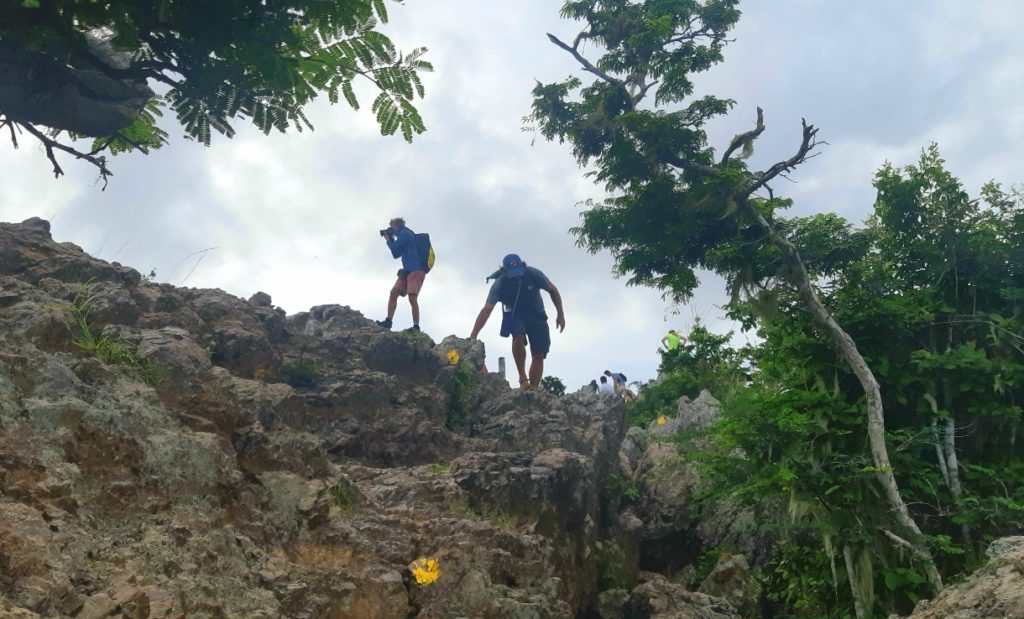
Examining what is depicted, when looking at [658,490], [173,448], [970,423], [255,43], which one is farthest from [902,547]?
[255,43]

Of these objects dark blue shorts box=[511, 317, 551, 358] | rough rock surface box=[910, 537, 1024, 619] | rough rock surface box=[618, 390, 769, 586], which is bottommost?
rough rock surface box=[910, 537, 1024, 619]

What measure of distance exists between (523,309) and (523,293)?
1.05ft

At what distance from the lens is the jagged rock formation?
4918 millimetres

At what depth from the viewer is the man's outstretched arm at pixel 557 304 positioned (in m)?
16.3

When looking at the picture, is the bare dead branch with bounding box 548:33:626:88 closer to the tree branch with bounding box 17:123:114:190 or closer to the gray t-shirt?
the gray t-shirt

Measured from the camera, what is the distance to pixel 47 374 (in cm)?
577

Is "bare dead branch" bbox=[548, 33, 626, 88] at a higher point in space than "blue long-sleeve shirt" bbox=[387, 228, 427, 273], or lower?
higher

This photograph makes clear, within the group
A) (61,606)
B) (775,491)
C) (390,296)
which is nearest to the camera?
(61,606)

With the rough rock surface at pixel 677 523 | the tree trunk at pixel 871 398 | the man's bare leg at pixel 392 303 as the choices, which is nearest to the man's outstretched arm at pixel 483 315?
the man's bare leg at pixel 392 303

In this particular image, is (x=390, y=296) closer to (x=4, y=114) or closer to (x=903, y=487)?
(x=4, y=114)

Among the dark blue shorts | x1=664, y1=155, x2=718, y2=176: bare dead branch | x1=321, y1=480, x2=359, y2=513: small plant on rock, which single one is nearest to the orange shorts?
the dark blue shorts

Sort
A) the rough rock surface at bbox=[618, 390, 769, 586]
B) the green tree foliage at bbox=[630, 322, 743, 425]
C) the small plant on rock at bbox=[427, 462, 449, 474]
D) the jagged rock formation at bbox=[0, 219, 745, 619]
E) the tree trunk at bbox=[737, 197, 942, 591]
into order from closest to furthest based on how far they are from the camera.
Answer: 1. the jagged rock formation at bbox=[0, 219, 745, 619]
2. the tree trunk at bbox=[737, 197, 942, 591]
3. the small plant on rock at bbox=[427, 462, 449, 474]
4. the rough rock surface at bbox=[618, 390, 769, 586]
5. the green tree foliage at bbox=[630, 322, 743, 425]

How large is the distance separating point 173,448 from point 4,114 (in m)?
4.55

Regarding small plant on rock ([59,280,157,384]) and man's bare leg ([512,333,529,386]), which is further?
man's bare leg ([512,333,529,386])
